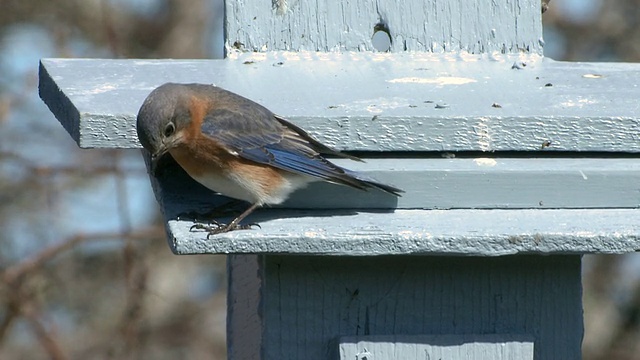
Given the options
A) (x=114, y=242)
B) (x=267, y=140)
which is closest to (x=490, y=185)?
(x=267, y=140)

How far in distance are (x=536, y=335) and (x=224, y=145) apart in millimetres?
933

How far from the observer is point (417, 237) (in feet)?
8.02

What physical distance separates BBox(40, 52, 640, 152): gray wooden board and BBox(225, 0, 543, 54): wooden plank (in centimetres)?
4

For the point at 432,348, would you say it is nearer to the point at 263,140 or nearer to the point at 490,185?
the point at 490,185

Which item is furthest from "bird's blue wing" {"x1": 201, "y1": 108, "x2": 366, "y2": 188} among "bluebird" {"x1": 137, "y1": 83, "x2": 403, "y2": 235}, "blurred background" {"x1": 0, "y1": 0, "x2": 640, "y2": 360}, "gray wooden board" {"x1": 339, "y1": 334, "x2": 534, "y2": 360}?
"blurred background" {"x1": 0, "y1": 0, "x2": 640, "y2": 360}

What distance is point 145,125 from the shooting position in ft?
8.57

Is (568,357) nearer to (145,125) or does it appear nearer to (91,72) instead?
(145,125)

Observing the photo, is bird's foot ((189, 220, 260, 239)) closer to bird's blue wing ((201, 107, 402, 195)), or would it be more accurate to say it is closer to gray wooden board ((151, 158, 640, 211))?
gray wooden board ((151, 158, 640, 211))

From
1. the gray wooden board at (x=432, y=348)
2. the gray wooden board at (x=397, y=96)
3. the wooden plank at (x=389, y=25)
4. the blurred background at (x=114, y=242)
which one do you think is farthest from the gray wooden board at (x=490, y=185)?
the blurred background at (x=114, y=242)

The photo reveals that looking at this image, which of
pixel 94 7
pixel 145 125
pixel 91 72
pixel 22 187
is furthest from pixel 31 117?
→ pixel 145 125

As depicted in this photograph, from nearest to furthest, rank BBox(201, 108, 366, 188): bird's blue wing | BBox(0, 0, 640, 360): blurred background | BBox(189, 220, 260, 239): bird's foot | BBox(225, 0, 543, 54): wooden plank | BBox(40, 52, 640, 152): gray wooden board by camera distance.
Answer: BBox(189, 220, 260, 239): bird's foot
BBox(40, 52, 640, 152): gray wooden board
BBox(201, 108, 366, 188): bird's blue wing
BBox(225, 0, 543, 54): wooden plank
BBox(0, 0, 640, 360): blurred background

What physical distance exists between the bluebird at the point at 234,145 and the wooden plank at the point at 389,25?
480 mm

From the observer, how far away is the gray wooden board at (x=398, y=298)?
2748 millimetres

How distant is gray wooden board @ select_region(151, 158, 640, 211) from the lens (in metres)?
2.67
